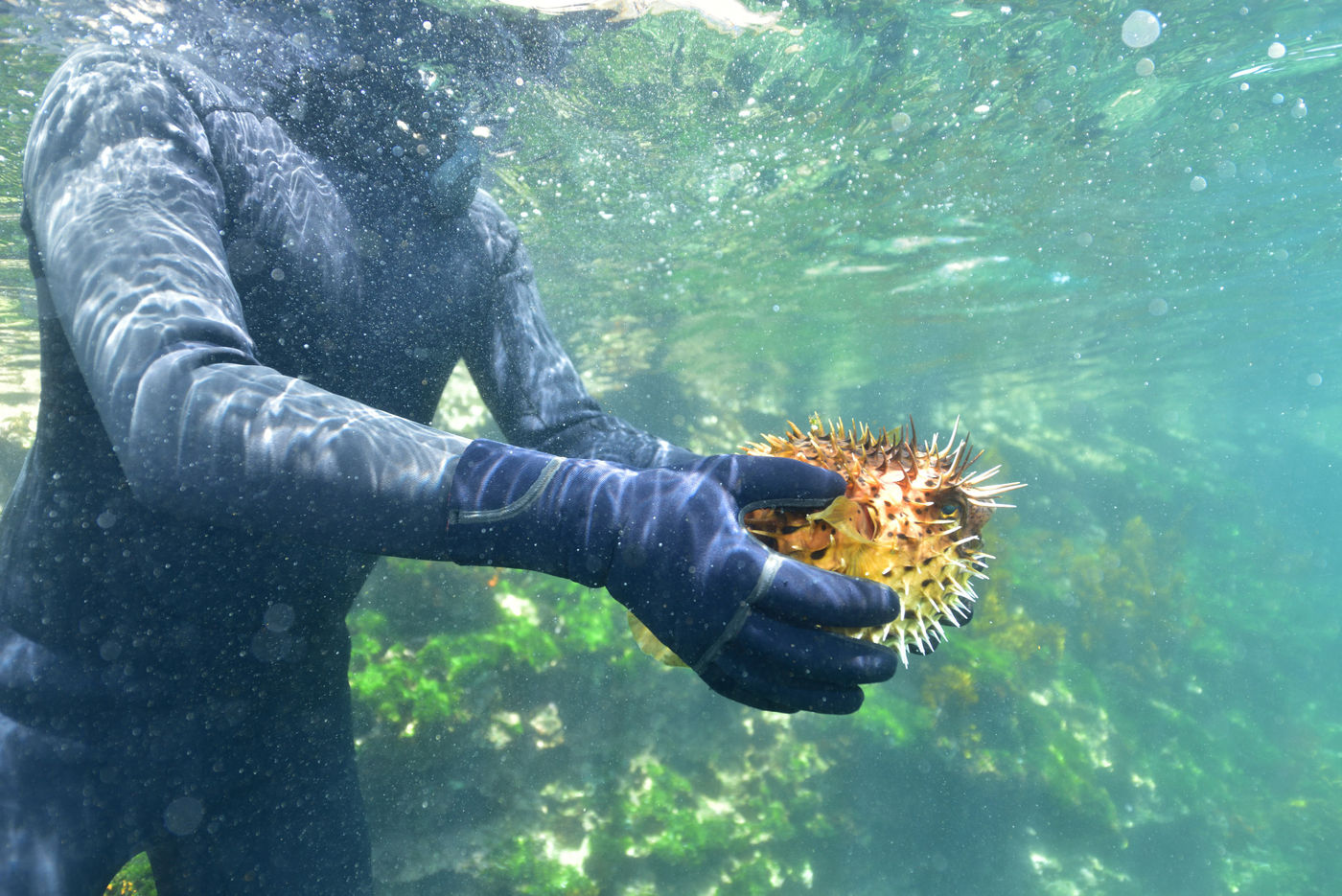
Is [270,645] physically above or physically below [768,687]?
below

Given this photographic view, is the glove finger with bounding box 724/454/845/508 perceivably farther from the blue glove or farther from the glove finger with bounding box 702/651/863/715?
the glove finger with bounding box 702/651/863/715

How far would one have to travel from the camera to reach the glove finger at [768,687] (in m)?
1.41

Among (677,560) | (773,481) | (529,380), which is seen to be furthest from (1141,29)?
(677,560)

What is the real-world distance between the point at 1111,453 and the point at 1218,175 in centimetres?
1040

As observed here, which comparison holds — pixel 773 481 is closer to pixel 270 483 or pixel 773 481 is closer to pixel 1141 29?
pixel 270 483

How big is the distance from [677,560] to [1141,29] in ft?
30.4

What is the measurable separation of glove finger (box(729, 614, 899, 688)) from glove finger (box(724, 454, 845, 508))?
0.29 meters

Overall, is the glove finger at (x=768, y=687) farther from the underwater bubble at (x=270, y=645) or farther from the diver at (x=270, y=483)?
the underwater bubble at (x=270, y=645)

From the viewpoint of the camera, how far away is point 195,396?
1156 millimetres

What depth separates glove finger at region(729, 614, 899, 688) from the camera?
135 centimetres

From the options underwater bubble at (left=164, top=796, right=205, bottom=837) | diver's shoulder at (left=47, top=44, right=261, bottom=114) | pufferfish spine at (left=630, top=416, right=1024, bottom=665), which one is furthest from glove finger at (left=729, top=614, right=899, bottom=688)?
diver's shoulder at (left=47, top=44, right=261, bottom=114)

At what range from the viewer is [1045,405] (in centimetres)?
3369

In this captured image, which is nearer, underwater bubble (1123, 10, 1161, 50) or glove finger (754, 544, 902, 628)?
glove finger (754, 544, 902, 628)

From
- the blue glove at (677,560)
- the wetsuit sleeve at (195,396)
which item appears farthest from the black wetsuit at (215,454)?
the blue glove at (677,560)
